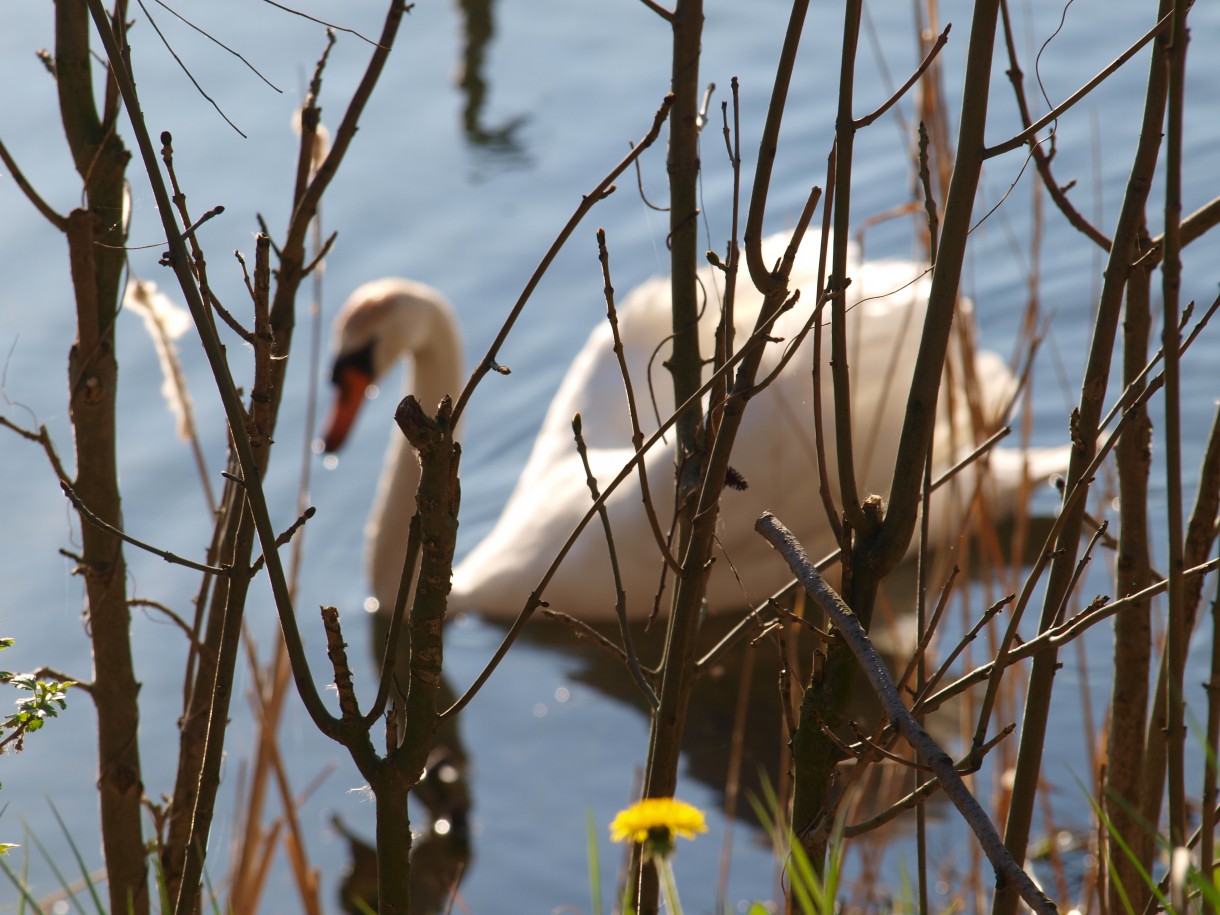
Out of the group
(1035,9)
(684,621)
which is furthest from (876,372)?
(684,621)

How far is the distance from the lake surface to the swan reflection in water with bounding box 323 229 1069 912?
23 centimetres

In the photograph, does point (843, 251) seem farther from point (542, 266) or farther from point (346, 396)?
point (346, 396)

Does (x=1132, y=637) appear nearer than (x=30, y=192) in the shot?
No

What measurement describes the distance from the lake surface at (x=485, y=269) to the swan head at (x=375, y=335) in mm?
205

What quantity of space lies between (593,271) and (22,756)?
2.98m

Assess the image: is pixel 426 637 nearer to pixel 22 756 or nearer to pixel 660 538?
pixel 660 538

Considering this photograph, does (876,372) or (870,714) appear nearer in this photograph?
(870,714)

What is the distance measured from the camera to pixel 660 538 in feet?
3.61

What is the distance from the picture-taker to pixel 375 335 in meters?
5.18

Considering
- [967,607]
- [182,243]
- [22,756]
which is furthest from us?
[22,756]

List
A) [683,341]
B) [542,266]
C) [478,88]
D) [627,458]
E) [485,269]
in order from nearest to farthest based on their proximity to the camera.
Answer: [542,266] → [683,341] → [627,458] → [485,269] → [478,88]

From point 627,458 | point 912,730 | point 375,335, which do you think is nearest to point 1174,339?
point 912,730

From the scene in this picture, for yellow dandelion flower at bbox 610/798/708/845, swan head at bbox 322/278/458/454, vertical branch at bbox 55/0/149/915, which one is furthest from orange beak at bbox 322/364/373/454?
yellow dandelion flower at bbox 610/798/708/845

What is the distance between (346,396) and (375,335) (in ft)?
0.82
